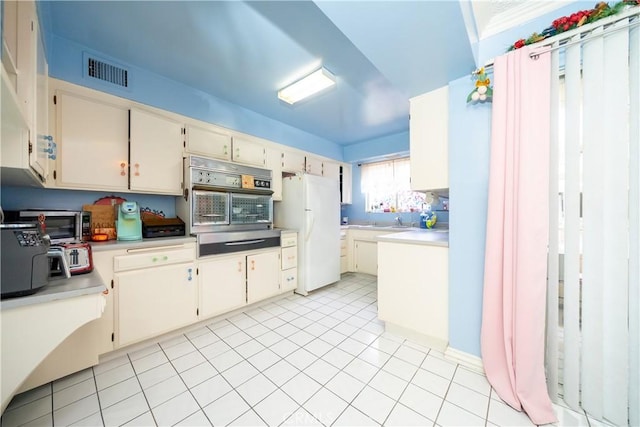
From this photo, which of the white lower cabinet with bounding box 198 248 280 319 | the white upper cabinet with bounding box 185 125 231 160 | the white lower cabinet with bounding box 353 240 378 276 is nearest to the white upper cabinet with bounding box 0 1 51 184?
the white upper cabinet with bounding box 185 125 231 160

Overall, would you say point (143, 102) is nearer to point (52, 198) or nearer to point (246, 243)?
point (52, 198)

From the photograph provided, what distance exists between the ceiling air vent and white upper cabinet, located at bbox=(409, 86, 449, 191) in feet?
8.79

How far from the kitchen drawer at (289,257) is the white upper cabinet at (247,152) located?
1217 mm

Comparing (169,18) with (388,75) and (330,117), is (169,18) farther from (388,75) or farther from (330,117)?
(330,117)

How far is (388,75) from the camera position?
169 centimetres

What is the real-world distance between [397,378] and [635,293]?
1.34m

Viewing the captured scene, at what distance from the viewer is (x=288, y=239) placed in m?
3.03

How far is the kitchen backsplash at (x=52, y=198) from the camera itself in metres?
1.74

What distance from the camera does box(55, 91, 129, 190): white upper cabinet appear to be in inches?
70.8

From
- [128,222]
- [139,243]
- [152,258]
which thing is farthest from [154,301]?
[128,222]

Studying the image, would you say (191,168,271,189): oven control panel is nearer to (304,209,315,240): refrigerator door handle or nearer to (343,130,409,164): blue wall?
(304,209,315,240): refrigerator door handle

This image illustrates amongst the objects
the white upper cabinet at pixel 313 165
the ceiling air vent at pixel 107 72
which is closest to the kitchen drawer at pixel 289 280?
the white upper cabinet at pixel 313 165

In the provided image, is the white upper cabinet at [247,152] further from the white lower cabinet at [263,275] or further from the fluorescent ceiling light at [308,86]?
the white lower cabinet at [263,275]

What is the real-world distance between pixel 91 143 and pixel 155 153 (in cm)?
44
